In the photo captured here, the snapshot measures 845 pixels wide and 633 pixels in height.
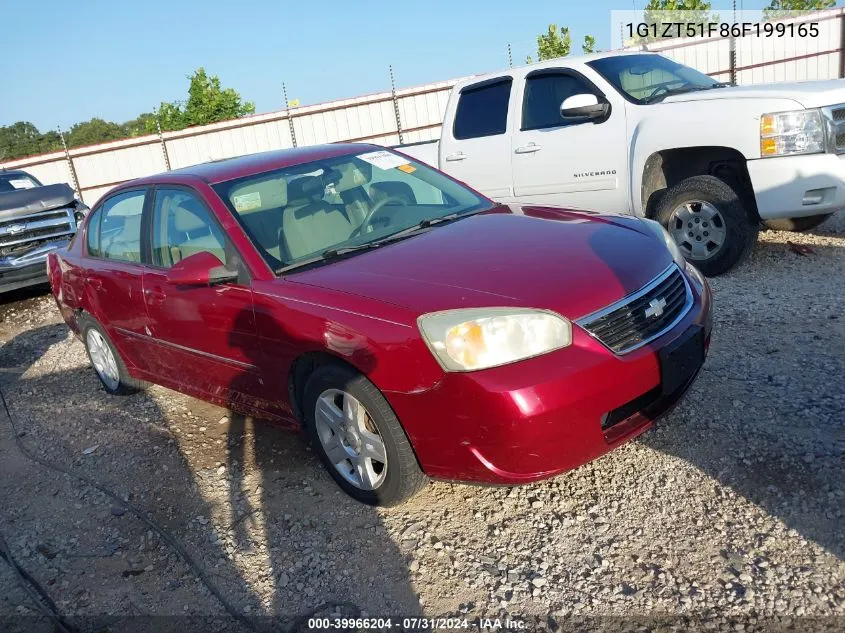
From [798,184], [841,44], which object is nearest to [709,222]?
[798,184]

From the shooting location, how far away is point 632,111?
6160mm

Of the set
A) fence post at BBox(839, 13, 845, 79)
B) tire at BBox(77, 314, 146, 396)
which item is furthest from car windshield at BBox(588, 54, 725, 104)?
fence post at BBox(839, 13, 845, 79)

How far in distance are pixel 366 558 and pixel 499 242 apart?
1554mm

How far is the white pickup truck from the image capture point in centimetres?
545

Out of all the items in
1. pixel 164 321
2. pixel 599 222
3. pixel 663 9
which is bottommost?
pixel 164 321

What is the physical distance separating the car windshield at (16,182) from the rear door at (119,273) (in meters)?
7.31

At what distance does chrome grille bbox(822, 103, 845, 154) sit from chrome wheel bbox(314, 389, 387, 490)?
421cm

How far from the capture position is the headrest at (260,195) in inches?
154

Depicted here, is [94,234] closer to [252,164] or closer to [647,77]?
[252,164]

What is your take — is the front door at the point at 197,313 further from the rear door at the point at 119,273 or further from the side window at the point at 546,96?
the side window at the point at 546,96

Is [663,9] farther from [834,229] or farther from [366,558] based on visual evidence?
[366,558]

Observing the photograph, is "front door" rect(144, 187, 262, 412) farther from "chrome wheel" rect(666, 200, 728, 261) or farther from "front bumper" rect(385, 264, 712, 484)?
"chrome wheel" rect(666, 200, 728, 261)

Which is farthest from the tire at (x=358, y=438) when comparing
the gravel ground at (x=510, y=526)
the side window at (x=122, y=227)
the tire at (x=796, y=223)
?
the tire at (x=796, y=223)

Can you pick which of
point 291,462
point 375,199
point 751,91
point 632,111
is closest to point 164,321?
point 291,462
